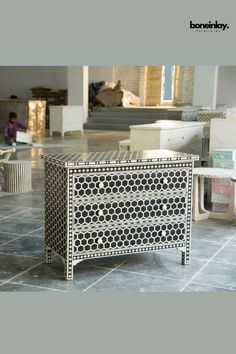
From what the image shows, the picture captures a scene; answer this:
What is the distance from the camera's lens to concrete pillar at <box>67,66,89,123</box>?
59.5 feet

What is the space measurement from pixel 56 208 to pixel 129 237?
2.01 feet

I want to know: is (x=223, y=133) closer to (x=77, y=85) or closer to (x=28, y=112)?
(x=28, y=112)

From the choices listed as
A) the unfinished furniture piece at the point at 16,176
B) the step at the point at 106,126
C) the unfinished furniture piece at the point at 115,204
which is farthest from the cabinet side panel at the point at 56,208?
the step at the point at 106,126

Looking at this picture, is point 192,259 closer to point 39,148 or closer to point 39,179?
point 39,179

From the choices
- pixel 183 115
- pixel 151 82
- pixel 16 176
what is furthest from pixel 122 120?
pixel 16 176

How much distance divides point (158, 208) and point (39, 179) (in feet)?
14.5

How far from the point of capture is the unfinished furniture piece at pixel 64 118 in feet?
52.3

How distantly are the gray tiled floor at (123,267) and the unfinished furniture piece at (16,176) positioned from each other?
130 centimetres

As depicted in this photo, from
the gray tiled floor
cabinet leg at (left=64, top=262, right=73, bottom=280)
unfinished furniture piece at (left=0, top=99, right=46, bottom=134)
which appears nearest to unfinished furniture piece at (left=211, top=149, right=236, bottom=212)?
the gray tiled floor

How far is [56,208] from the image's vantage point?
444 cm

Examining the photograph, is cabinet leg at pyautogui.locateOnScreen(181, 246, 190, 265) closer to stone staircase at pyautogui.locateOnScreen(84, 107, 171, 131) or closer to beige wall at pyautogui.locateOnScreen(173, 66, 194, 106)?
stone staircase at pyautogui.locateOnScreen(84, 107, 171, 131)

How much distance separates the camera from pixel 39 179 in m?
8.65

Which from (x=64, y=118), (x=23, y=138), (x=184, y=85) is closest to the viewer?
(x=23, y=138)

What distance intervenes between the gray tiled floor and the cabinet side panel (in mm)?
233
